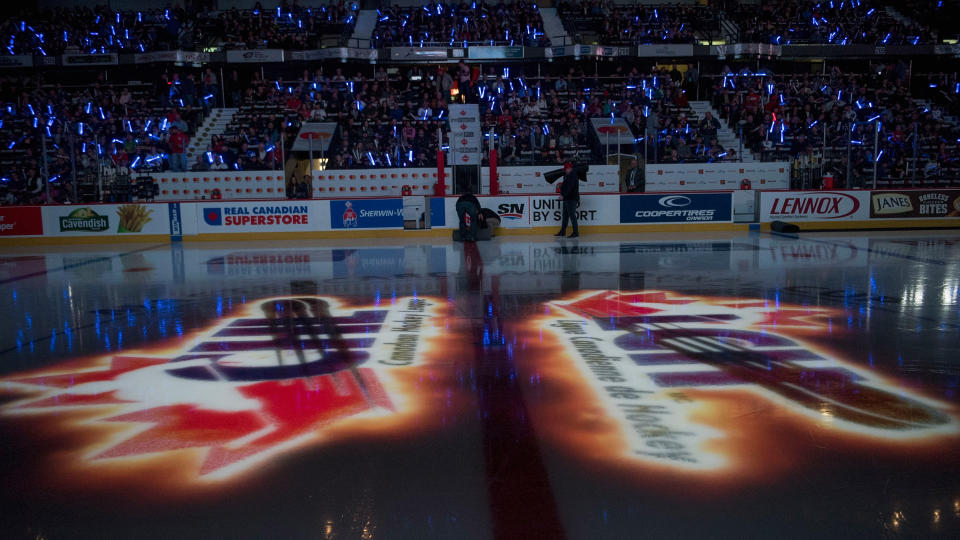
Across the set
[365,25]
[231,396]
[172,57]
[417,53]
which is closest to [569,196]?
[231,396]

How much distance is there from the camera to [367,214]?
19.9 m

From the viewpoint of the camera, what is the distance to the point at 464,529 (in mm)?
3354

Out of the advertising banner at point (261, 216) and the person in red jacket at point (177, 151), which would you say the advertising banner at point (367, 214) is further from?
the person in red jacket at point (177, 151)

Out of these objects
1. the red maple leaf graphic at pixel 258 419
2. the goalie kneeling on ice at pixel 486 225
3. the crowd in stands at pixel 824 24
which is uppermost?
the crowd in stands at pixel 824 24

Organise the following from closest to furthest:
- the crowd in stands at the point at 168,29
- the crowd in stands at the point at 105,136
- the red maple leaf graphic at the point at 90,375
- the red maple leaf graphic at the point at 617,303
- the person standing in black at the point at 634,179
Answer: the red maple leaf graphic at the point at 90,375 < the red maple leaf graphic at the point at 617,303 < the crowd in stands at the point at 105,136 < the person standing in black at the point at 634,179 < the crowd in stands at the point at 168,29

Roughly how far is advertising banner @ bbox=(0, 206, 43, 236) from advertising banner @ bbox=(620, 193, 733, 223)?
15550mm

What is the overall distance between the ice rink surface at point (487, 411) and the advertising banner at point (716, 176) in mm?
12596

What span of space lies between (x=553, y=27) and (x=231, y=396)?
3217 centimetres

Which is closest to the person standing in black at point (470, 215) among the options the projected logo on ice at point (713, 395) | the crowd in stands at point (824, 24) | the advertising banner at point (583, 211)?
the advertising banner at point (583, 211)

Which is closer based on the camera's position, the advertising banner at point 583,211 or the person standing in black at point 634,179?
the advertising banner at point 583,211

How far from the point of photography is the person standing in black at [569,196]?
59.5 ft

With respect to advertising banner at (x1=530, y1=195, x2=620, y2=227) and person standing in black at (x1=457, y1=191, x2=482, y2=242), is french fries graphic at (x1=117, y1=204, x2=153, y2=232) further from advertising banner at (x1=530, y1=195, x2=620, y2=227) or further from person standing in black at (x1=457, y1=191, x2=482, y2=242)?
A: advertising banner at (x1=530, y1=195, x2=620, y2=227)

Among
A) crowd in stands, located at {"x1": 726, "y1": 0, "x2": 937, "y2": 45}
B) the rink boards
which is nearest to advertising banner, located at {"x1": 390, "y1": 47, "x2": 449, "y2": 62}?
crowd in stands, located at {"x1": 726, "y1": 0, "x2": 937, "y2": 45}

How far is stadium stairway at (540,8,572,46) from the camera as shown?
32938 millimetres
